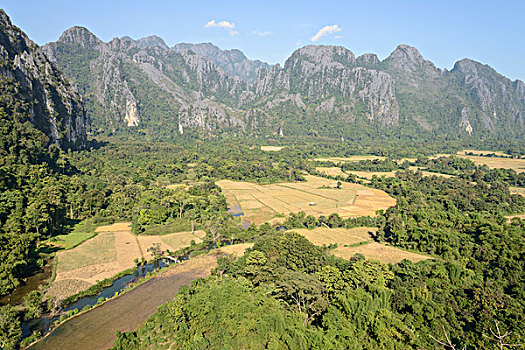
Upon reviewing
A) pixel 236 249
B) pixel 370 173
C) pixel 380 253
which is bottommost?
pixel 380 253

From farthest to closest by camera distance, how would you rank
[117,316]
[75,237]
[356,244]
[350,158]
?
[350,158] < [356,244] < [75,237] < [117,316]

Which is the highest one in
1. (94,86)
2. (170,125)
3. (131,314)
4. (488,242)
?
(94,86)

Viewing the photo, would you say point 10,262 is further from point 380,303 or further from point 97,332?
point 380,303

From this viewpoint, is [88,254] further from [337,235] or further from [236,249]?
[337,235]

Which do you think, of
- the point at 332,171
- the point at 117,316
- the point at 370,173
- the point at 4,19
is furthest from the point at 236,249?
the point at 4,19

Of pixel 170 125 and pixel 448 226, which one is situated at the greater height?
pixel 170 125

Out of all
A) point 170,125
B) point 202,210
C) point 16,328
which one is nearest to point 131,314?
point 16,328

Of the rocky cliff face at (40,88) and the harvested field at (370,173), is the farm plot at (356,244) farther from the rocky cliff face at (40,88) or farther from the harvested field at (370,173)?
the rocky cliff face at (40,88)

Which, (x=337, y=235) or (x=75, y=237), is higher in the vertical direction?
(x=75, y=237)
